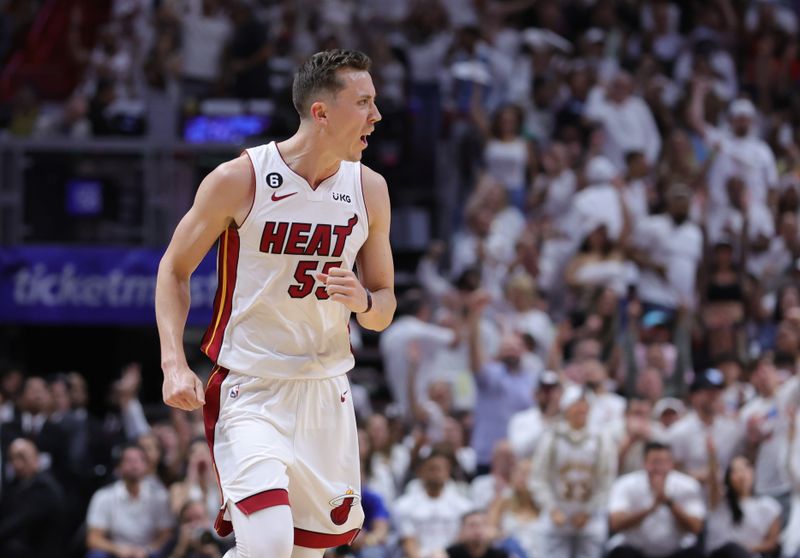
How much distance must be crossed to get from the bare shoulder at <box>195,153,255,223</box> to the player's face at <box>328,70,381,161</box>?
1.32 ft

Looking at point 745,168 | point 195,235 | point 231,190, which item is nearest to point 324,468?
point 195,235

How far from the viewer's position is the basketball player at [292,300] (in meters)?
6.10

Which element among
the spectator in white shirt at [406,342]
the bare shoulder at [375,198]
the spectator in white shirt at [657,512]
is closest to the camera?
the bare shoulder at [375,198]

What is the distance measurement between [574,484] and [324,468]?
6.54m

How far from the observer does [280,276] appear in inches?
242

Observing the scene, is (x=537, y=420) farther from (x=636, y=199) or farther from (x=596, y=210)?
(x=636, y=199)

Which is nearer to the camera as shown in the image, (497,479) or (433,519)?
(433,519)

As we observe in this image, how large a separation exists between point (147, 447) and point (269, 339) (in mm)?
7419

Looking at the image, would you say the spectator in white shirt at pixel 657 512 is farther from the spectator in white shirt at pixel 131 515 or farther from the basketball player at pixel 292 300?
the basketball player at pixel 292 300

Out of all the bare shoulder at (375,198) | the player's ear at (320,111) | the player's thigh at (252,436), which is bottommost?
the player's thigh at (252,436)

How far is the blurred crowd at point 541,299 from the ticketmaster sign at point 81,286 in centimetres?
89

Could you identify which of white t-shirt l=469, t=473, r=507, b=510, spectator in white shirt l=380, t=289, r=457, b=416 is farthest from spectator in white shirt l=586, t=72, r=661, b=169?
white t-shirt l=469, t=473, r=507, b=510

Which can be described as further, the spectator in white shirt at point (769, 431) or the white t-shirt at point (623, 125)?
the white t-shirt at point (623, 125)

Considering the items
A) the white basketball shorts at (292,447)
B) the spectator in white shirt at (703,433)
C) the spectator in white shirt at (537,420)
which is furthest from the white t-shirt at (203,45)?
the white basketball shorts at (292,447)
